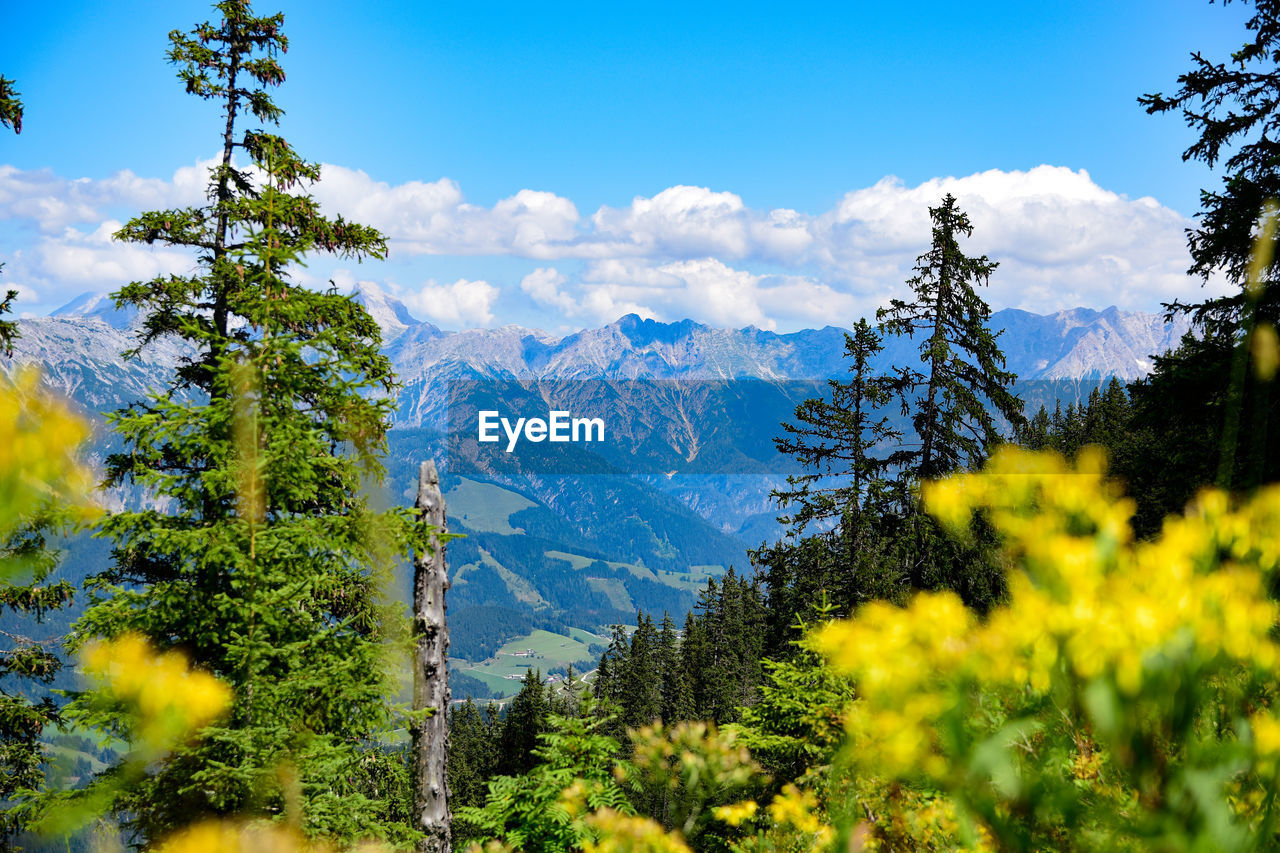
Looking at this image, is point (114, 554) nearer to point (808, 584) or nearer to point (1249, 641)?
point (1249, 641)

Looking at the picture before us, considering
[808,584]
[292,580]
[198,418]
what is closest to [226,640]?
[292,580]

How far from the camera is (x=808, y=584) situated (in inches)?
685

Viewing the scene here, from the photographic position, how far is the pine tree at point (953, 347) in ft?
51.4

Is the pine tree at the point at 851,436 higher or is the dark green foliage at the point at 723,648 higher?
the pine tree at the point at 851,436

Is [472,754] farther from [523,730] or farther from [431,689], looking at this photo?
[431,689]

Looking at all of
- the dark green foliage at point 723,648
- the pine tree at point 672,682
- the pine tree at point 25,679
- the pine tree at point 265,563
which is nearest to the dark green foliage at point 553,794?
the pine tree at point 265,563

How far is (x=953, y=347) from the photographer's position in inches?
628

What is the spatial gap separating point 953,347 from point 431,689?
43.1ft

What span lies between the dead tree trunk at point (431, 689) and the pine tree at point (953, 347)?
11222mm

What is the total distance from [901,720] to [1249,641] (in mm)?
595

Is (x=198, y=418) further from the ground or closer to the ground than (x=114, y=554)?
further from the ground

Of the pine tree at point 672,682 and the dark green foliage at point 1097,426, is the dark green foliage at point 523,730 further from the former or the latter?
the dark green foliage at point 1097,426

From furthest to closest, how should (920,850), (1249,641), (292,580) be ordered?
(292,580) < (920,850) < (1249,641)

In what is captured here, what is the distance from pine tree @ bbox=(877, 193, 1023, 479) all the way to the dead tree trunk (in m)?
11.2
